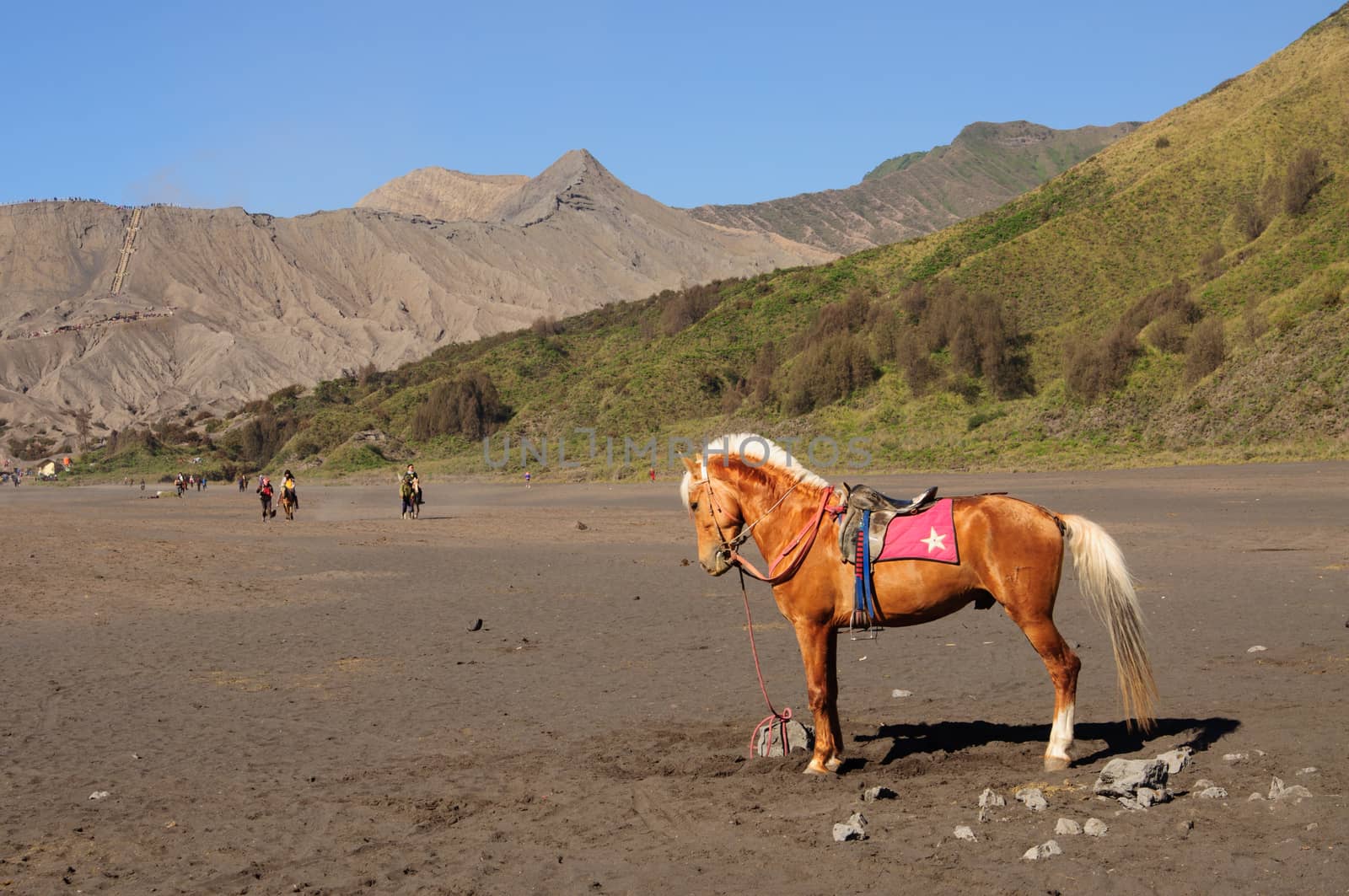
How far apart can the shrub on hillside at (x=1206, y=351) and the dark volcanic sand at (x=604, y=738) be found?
114 feet

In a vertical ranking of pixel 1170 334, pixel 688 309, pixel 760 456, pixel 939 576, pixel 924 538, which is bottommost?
pixel 939 576

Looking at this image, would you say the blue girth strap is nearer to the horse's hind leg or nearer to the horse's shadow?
the horse's hind leg

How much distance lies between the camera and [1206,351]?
5359cm

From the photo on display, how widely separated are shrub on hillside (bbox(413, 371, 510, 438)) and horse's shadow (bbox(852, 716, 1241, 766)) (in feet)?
274

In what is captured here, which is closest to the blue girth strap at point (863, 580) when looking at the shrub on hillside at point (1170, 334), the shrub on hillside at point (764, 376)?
the shrub on hillside at point (1170, 334)

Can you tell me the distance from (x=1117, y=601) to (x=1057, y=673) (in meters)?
0.69

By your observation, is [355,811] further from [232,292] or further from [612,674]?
[232,292]

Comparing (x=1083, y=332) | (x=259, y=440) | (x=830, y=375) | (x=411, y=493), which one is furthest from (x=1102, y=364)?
(x=259, y=440)

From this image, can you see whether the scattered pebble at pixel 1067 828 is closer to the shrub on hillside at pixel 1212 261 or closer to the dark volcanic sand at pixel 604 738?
the dark volcanic sand at pixel 604 738

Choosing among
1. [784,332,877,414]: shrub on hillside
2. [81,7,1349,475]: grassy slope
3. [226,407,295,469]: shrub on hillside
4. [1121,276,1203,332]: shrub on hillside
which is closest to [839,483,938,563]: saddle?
[81,7,1349,475]: grassy slope

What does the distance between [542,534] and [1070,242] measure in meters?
59.7

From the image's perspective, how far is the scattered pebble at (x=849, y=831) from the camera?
6.55 m

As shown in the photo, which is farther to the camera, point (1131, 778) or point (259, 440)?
point (259, 440)

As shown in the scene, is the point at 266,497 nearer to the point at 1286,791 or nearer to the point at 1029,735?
the point at 1029,735
